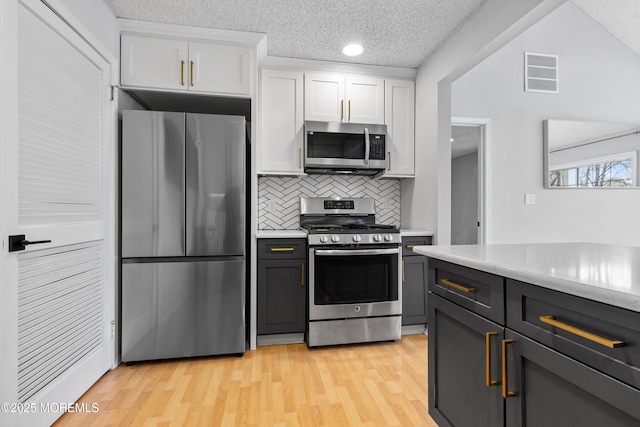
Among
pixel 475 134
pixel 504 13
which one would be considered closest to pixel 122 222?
pixel 504 13

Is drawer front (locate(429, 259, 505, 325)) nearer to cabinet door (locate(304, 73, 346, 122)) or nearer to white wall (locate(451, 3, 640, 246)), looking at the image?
cabinet door (locate(304, 73, 346, 122))

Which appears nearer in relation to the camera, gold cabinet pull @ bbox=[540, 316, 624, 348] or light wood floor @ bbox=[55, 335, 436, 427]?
gold cabinet pull @ bbox=[540, 316, 624, 348]

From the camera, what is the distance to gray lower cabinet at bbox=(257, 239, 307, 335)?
8.75 feet

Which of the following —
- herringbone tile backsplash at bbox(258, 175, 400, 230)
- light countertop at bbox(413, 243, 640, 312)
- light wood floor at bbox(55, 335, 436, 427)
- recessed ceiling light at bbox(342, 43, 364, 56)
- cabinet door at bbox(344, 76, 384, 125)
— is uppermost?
recessed ceiling light at bbox(342, 43, 364, 56)

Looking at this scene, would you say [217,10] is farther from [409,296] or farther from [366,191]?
[409,296]

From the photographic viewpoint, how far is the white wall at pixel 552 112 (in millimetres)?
3420

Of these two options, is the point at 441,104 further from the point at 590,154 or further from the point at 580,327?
the point at 580,327

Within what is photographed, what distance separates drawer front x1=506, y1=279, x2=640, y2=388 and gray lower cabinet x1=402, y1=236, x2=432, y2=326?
1.92 m

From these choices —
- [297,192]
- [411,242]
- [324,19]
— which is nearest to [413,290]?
[411,242]

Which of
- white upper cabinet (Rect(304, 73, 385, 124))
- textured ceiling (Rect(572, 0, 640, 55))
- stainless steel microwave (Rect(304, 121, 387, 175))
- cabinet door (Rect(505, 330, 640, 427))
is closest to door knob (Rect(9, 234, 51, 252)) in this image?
cabinet door (Rect(505, 330, 640, 427))

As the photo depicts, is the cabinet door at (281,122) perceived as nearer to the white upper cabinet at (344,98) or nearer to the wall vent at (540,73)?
the white upper cabinet at (344,98)

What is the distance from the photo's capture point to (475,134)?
353 cm

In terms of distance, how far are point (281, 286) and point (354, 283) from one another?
0.60 m

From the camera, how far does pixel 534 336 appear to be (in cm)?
94
